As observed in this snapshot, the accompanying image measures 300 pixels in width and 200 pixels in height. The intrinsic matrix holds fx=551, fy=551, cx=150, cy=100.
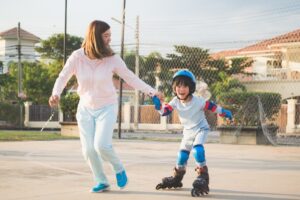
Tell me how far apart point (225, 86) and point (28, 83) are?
59.8ft

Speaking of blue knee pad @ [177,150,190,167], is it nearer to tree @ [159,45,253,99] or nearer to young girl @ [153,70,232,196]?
young girl @ [153,70,232,196]

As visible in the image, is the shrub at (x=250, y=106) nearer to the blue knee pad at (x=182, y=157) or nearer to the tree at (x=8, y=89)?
the blue knee pad at (x=182, y=157)

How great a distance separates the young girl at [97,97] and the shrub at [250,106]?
35.4ft

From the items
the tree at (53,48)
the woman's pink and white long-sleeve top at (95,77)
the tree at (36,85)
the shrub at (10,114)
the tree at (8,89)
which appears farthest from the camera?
the tree at (53,48)

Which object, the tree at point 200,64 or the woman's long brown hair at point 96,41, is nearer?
the woman's long brown hair at point 96,41

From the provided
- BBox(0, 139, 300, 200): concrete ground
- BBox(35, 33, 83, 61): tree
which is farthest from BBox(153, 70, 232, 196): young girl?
BBox(35, 33, 83, 61): tree

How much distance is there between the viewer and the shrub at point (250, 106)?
52.0ft

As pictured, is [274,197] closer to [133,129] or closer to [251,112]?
[251,112]

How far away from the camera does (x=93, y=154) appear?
17.6 ft

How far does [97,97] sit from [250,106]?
1130 cm

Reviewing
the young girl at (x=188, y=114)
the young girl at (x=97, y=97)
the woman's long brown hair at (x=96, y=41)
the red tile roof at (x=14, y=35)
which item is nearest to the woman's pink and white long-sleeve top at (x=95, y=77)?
the young girl at (x=97, y=97)

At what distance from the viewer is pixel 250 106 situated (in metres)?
16.1

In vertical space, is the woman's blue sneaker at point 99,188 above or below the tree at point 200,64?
below

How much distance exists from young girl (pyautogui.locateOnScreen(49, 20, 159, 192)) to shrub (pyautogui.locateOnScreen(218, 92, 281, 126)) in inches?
425
